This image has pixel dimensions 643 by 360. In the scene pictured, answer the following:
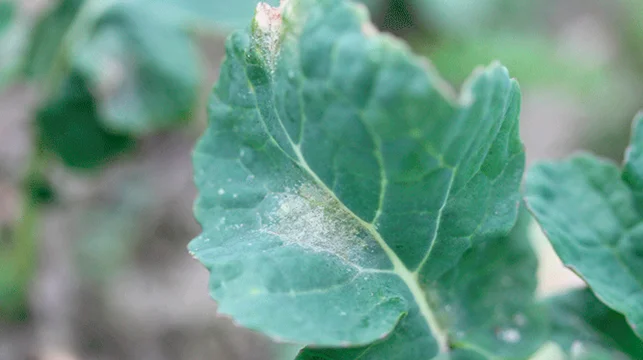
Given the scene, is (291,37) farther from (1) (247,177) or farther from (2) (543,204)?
(2) (543,204)

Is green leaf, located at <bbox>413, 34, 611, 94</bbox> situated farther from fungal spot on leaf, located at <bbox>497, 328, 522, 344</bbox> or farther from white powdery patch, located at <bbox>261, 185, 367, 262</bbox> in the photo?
white powdery patch, located at <bbox>261, 185, 367, 262</bbox>

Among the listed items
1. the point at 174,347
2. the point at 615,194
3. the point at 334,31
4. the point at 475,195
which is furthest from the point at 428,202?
the point at 174,347

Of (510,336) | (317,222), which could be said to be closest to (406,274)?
(317,222)

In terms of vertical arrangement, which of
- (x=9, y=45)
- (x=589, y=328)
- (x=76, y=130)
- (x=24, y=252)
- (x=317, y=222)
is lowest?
(x=24, y=252)

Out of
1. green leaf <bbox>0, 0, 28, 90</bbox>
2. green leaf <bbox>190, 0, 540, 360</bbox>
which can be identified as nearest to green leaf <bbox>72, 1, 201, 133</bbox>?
green leaf <bbox>0, 0, 28, 90</bbox>

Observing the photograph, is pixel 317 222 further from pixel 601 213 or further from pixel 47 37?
pixel 47 37

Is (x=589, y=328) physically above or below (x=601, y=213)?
below
